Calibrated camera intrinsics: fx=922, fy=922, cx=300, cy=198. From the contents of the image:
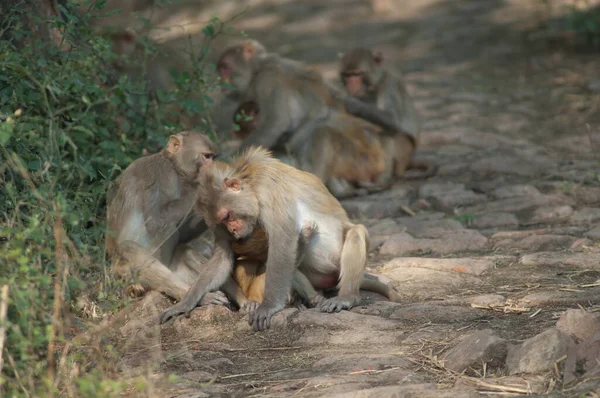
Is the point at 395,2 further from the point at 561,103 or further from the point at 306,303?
the point at 306,303

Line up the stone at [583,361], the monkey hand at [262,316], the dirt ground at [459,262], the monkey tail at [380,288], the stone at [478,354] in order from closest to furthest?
the stone at [583,361], the stone at [478,354], the dirt ground at [459,262], the monkey hand at [262,316], the monkey tail at [380,288]

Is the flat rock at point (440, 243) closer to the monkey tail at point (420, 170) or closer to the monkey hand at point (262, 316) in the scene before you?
the monkey hand at point (262, 316)

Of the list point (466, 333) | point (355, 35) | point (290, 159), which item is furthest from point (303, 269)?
point (355, 35)

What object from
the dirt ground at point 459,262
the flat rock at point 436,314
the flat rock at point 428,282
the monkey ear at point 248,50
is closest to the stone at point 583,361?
the dirt ground at point 459,262

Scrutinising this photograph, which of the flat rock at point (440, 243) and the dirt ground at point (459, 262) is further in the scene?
the flat rock at point (440, 243)

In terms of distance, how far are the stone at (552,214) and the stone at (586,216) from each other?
0.25ft

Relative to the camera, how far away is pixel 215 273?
5645mm

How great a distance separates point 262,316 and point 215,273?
0.51 meters

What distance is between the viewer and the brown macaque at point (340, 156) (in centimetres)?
902

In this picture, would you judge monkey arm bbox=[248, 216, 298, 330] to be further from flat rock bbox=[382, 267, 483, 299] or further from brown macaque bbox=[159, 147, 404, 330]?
flat rock bbox=[382, 267, 483, 299]

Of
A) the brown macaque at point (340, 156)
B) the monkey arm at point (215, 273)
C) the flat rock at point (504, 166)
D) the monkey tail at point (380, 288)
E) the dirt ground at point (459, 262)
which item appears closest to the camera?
the dirt ground at point (459, 262)

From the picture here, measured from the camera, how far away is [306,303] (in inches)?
228

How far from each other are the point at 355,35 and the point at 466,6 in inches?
88.9

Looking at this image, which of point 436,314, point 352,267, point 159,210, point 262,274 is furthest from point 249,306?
point 436,314
